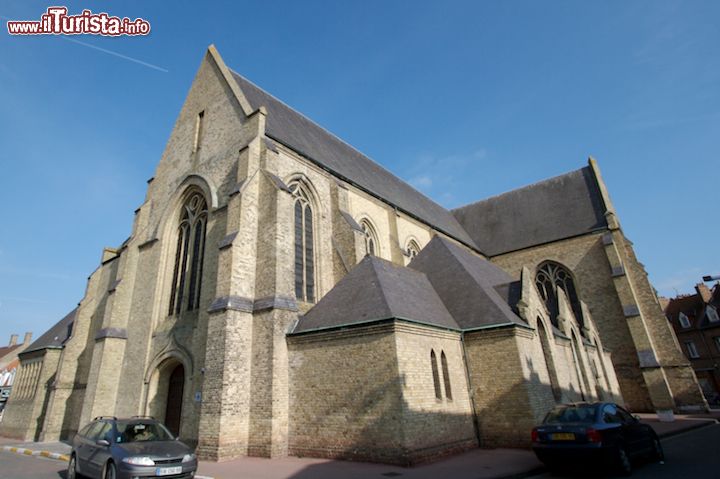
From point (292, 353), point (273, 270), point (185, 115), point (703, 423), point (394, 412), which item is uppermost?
point (185, 115)

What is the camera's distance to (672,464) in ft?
27.5

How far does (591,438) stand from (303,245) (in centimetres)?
1137

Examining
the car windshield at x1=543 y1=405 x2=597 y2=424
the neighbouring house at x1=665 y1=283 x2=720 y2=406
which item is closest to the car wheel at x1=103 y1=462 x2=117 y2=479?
the car windshield at x1=543 y1=405 x2=597 y2=424

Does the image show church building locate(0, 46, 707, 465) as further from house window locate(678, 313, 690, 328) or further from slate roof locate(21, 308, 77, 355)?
house window locate(678, 313, 690, 328)

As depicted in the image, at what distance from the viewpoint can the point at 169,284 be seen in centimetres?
1683

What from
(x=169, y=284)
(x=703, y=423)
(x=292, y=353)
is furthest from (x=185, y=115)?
(x=703, y=423)

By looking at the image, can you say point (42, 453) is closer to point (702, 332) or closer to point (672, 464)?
point (672, 464)

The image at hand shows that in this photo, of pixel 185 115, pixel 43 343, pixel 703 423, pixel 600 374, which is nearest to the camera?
pixel 703 423

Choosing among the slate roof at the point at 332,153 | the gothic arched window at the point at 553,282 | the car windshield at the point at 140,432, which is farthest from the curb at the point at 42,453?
the gothic arched window at the point at 553,282

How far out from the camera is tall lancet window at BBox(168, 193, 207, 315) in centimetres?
1562

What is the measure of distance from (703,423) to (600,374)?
155 inches

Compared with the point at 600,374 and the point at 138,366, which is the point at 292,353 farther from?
the point at 600,374

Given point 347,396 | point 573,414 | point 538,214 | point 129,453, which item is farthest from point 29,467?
point 538,214

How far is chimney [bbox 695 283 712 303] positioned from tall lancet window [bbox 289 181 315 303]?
125ft
